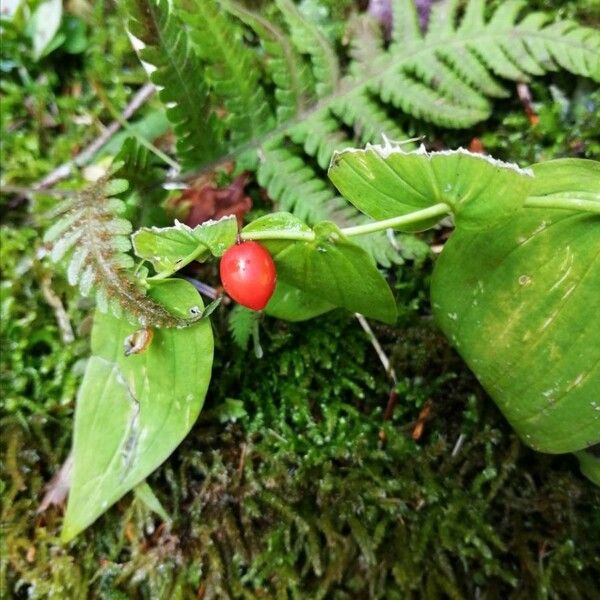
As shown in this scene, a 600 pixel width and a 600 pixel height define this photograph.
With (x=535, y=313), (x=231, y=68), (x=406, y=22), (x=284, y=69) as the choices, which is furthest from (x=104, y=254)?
(x=406, y=22)

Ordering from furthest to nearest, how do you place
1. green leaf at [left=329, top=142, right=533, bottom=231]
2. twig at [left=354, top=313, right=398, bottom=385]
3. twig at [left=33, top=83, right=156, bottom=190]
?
twig at [left=33, top=83, right=156, bottom=190] < twig at [left=354, top=313, right=398, bottom=385] < green leaf at [left=329, top=142, right=533, bottom=231]

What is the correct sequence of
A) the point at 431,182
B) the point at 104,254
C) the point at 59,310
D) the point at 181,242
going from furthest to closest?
the point at 59,310 → the point at 104,254 → the point at 181,242 → the point at 431,182

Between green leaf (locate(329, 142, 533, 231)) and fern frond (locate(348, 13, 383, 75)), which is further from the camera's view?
fern frond (locate(348, 13, 383, 75))

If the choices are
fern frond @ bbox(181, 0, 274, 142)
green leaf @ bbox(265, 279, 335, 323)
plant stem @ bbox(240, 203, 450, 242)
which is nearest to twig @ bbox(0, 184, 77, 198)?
fern frond @ bbox(181, 0, 274, 142)

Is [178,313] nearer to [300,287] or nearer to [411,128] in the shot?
[300,287]

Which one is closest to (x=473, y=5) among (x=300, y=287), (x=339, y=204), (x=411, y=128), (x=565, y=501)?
(x=411, y=128)

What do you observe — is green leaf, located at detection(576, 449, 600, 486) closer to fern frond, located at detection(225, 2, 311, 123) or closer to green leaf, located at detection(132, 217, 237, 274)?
green leaf, located at detection(132, 217, 237, 274)

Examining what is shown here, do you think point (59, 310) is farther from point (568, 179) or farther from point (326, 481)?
point (568, 179)

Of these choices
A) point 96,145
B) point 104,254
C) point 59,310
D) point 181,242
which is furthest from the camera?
point 96,145
